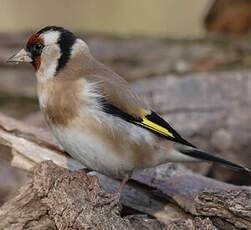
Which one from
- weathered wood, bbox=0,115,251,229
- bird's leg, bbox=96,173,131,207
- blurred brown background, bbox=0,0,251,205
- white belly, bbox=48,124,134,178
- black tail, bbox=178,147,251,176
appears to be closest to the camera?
weathered wood, bbox=0,115,251,229

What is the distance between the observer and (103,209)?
171 inches

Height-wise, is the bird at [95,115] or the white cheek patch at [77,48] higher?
the white cheek patch at [77,48]

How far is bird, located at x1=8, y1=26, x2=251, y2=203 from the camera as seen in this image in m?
4.90

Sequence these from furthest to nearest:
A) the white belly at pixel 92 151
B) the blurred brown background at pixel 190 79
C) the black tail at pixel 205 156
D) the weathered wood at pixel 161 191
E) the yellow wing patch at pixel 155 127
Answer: the blurred brown background at pixel 190 79
the black tail at pixel 205 156
the yellow wing patch at pixel 155 127
the white belly at pixel 92 151
the weathered wood at pixel 161 191

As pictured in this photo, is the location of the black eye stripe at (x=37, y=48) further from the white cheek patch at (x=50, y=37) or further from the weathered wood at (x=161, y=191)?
the weathered wood at (x=161, y=191)

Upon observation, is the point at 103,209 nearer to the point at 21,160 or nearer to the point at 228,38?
the point at 21,160

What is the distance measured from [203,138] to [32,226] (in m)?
2.61

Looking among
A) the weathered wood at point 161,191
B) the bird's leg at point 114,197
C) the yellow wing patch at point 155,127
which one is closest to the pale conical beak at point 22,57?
the weathered wood at point 161,191

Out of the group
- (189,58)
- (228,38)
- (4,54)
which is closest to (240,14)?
(228,38)

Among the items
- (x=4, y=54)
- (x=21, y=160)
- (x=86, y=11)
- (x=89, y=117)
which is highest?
(x=89, y=117)

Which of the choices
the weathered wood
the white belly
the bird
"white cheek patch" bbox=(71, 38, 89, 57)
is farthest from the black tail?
"white cheek patch" bbox=(71, 38, 89, 57)

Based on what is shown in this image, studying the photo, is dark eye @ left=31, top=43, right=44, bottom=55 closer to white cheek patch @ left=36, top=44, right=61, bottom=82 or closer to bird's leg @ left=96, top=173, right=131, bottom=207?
white cheek patch @ left=36, top=44, right=61, bottom=82

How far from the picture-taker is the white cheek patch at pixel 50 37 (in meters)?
5.24

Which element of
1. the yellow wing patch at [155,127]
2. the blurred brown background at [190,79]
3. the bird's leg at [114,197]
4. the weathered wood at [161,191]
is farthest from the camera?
the blurred brown background at [190,79]
